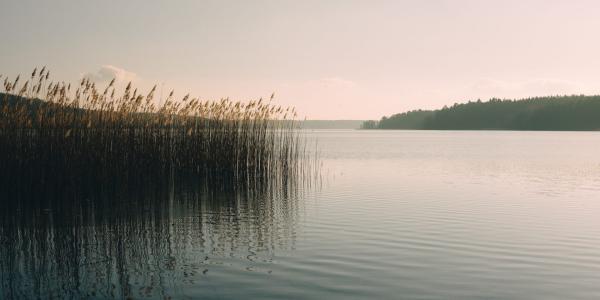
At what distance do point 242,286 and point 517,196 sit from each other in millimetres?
13895

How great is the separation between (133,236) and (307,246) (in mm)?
3646

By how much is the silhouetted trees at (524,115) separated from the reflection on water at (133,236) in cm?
14383

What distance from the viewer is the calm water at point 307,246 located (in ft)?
27.5

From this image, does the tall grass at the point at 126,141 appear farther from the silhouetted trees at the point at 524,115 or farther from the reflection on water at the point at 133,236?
the silhouetted trees at the point at 524,115

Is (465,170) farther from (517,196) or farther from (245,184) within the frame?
(245,184)

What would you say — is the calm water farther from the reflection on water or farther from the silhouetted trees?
the silhouetted trees

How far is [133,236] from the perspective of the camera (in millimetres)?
12102

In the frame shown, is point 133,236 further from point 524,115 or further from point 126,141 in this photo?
point 524,115

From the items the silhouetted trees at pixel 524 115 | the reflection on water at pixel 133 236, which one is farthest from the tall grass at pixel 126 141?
the silhouetted trees at pixel 524 115

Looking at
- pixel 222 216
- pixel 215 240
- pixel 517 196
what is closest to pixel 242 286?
pixel 215 240

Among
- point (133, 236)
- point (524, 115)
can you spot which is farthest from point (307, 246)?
point (524, 115)

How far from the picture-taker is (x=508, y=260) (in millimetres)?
10273

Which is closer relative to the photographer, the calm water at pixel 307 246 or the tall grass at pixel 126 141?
the calm water at pixel 307 246

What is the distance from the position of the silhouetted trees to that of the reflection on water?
472 ft
